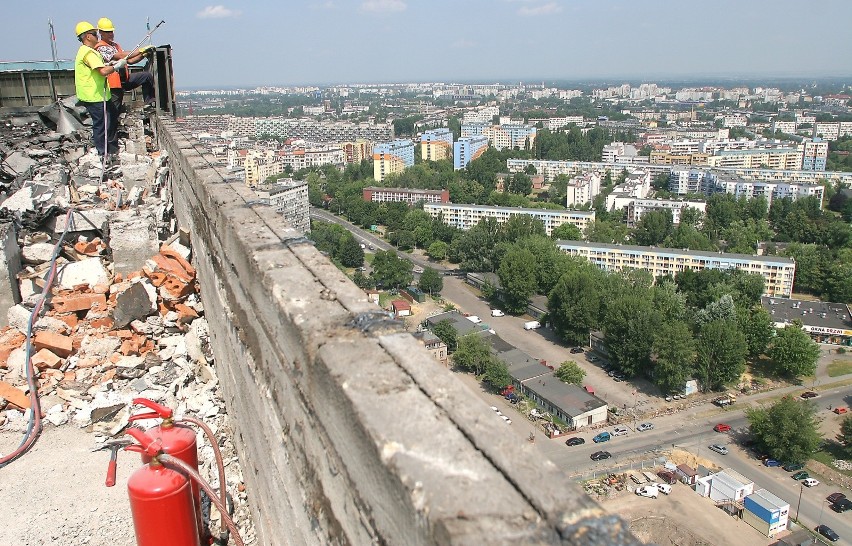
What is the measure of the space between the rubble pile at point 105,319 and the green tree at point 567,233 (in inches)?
1040

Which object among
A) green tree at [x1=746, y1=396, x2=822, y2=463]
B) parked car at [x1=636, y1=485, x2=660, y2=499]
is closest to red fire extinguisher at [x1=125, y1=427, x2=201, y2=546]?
parked car at [x1=636, y1=485, x2=660, y2=499]

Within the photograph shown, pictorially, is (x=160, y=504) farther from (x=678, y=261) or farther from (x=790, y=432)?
(x=678, y=261)

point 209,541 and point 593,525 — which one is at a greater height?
point 593,525

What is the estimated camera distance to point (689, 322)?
766 inches

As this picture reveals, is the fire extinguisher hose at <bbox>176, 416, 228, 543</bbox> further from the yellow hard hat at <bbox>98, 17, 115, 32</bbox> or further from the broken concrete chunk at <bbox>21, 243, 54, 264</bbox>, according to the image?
the yellow hard hat at <bbox>98, 17, 115, 32</bbox>

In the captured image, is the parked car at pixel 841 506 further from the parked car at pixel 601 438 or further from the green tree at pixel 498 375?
the green tree at pixel 498 375

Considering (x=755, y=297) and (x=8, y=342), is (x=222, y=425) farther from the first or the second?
(x=755, y=297)

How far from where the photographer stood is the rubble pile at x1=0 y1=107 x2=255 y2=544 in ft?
9.96

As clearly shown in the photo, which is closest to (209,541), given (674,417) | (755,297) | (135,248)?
(135,248)

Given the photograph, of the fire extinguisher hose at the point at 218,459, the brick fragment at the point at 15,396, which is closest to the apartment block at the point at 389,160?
A: the brick fragment at the point at 15,396

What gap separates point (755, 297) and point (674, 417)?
27.8 feet

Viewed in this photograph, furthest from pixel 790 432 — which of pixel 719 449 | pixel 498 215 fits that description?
pixel 498 215

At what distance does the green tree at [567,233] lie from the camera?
3019 centimetres

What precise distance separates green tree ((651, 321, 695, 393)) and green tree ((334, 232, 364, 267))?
41.7 feet
